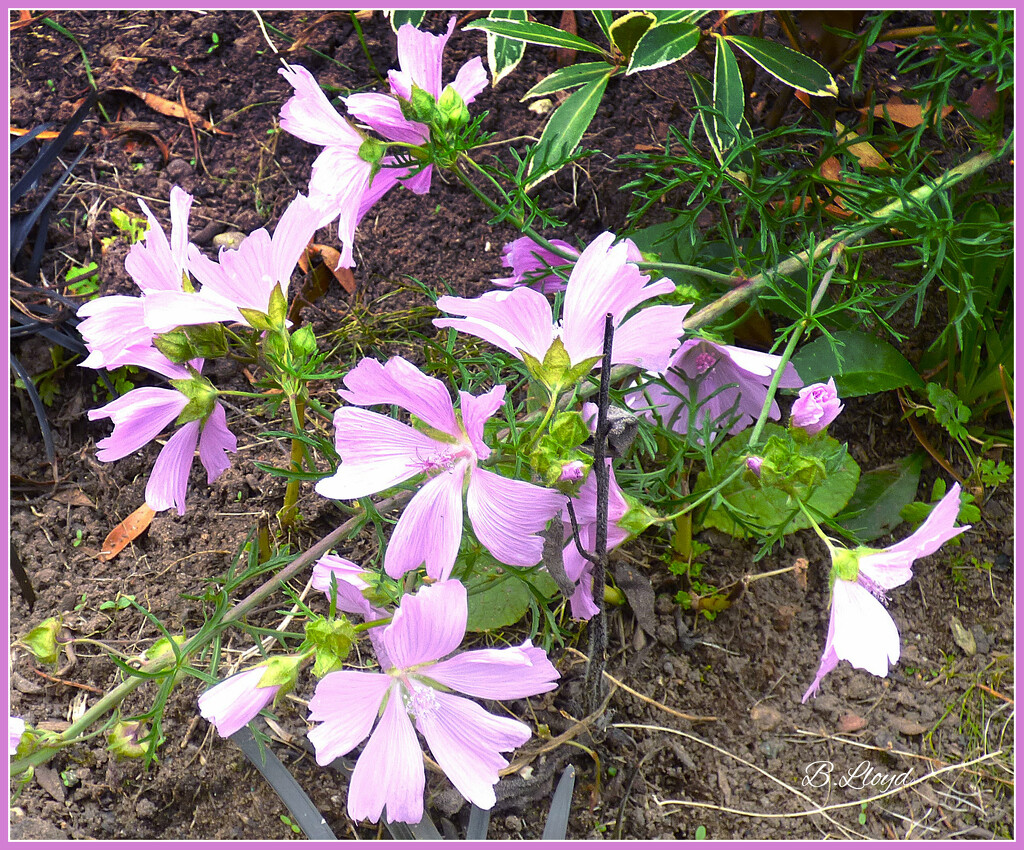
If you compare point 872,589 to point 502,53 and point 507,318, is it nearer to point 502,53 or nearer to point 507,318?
point 507,318

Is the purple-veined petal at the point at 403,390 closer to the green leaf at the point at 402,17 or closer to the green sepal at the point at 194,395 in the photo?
the green sepal at the point at 194,395

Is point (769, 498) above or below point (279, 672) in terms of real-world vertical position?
below

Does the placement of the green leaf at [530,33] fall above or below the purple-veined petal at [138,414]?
above

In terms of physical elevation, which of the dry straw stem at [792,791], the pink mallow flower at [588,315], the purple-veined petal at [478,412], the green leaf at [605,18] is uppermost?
the green leaf at [605,18]

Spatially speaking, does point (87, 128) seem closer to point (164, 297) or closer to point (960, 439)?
point (164, 297)

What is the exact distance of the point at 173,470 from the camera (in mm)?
1012

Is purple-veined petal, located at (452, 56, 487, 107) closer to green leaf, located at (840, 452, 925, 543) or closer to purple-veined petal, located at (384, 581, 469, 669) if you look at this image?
purple-veined petal, located at (384, 581, 469, 669)

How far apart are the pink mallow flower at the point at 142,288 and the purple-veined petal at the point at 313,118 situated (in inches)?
6.5

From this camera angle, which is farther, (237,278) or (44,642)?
(44,642)

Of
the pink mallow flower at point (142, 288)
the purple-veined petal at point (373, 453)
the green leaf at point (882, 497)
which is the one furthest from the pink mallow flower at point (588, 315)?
the green leaf at point (882, 497)

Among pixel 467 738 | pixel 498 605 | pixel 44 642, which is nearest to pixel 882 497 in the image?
pixel 498 605

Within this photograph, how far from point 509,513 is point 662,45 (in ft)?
2.78

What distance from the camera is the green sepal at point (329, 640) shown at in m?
0.81
